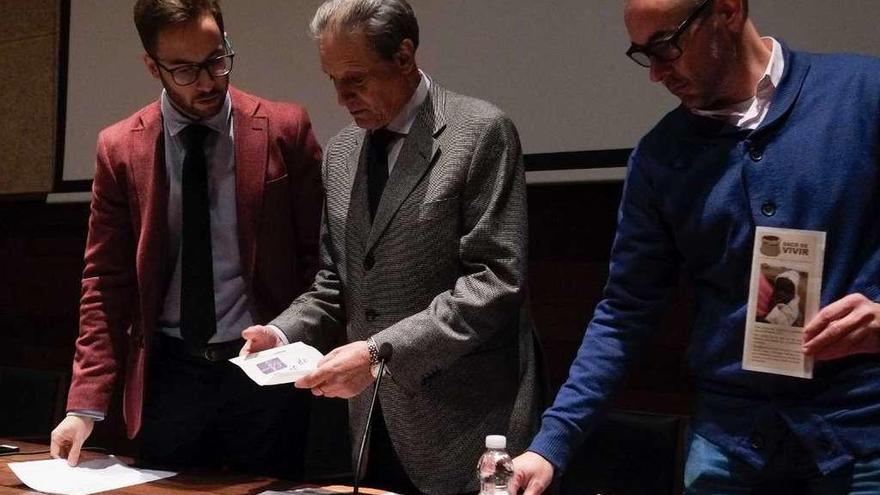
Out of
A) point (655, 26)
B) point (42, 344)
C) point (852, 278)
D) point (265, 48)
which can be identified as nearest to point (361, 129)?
point (655, 26)

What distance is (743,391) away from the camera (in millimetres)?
1492

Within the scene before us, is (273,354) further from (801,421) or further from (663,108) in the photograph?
(663,108)

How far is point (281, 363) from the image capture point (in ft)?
5.78

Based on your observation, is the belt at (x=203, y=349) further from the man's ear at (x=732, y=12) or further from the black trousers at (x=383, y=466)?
the man's ear at (x=732, y=12)

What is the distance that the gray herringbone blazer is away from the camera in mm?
1808

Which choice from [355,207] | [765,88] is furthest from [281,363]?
[765,88]

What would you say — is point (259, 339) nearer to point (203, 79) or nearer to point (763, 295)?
point (203, 79)

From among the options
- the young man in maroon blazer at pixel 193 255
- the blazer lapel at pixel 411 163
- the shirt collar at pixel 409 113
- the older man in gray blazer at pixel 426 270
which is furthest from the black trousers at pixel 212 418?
the shirt collar at pixel 409 113

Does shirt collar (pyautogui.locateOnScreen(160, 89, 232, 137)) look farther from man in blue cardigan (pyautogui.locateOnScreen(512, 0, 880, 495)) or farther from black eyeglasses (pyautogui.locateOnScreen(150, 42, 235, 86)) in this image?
man in blue cardigan (pyautogui.locateOnScreen(512, 0, 880, 495))

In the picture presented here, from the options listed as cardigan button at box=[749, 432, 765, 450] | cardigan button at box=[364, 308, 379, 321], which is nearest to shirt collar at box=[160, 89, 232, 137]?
→ cardigan button at box=[364, 308, 379, 321]

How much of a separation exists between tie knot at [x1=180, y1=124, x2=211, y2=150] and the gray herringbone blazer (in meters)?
0.45

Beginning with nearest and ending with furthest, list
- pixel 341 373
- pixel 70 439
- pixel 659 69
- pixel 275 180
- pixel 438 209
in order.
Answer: pixel 659 69 → pixel 341 373 → pixel 438 209 → pixel 70 439 → pixel 275 180

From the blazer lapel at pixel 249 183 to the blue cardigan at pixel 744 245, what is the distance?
0.85m

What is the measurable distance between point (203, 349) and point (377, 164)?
21.8 inches
